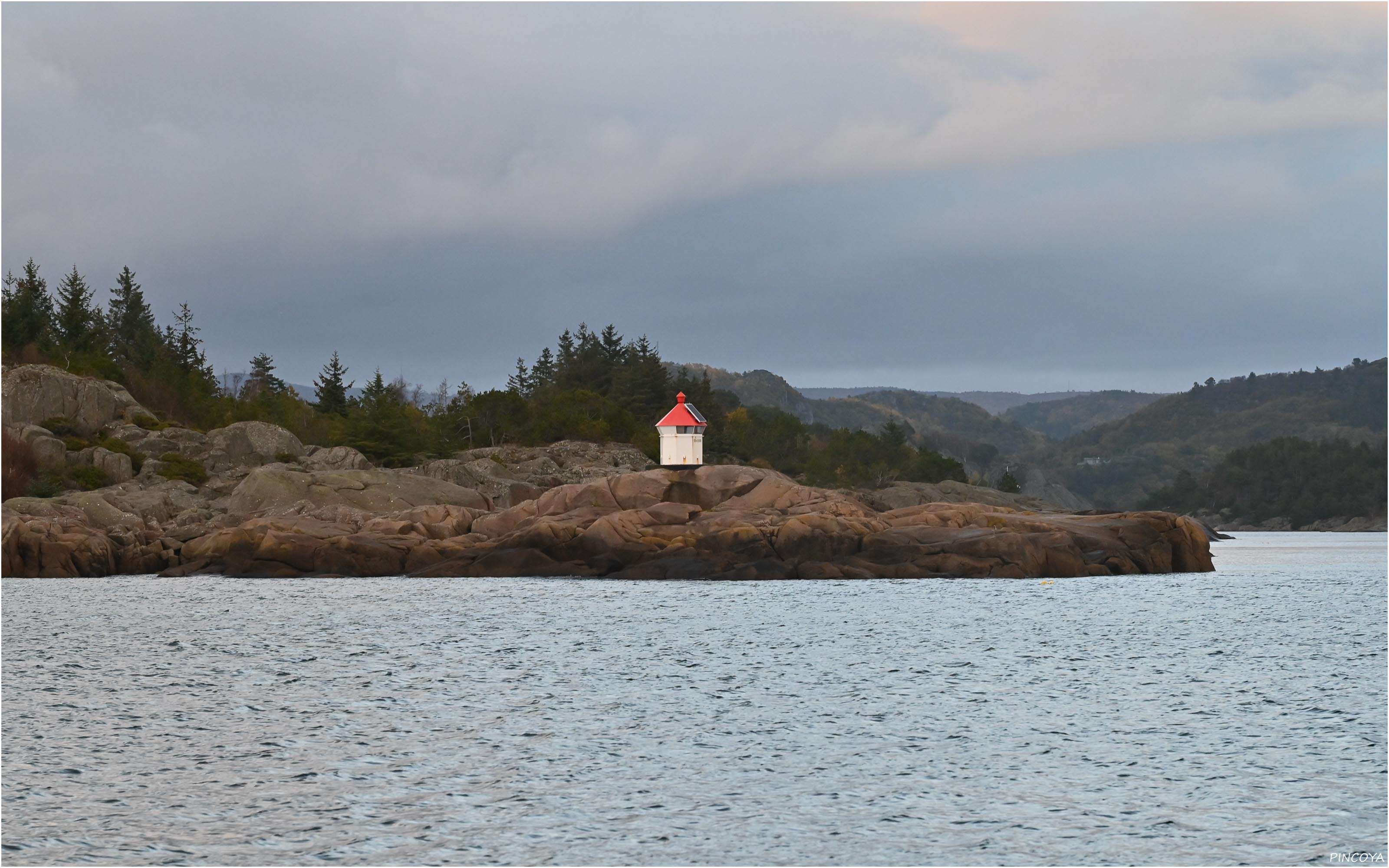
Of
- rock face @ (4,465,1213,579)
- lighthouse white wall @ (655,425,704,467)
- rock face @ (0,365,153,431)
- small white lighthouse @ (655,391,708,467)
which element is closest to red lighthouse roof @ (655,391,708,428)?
small white lighthouse @ (655,391,708,467)

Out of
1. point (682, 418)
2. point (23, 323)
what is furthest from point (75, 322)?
point (682, 418)

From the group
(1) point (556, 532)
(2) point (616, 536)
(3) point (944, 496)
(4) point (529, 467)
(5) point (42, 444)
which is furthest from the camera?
(3) point (944, 496)

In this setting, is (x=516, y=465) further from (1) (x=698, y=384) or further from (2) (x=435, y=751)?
(2) (x=435, y=751)

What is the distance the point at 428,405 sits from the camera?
118m

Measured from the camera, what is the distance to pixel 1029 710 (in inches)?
752

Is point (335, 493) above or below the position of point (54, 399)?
below

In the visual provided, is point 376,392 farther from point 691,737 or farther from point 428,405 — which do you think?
point 691,737

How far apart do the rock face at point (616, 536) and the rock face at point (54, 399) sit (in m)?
11.5

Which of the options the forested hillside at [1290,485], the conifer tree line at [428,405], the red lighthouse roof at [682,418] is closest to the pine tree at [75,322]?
the conifer tree line at [428,405]

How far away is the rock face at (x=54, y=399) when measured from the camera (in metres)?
62.2

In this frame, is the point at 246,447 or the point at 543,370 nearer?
the point at 246,447

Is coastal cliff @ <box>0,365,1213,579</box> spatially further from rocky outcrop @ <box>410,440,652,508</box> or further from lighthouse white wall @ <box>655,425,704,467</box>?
lighthouse white wall @ <box>655,425,704,467</box>

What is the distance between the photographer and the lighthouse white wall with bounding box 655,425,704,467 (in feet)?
188

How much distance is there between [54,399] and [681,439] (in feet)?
107
